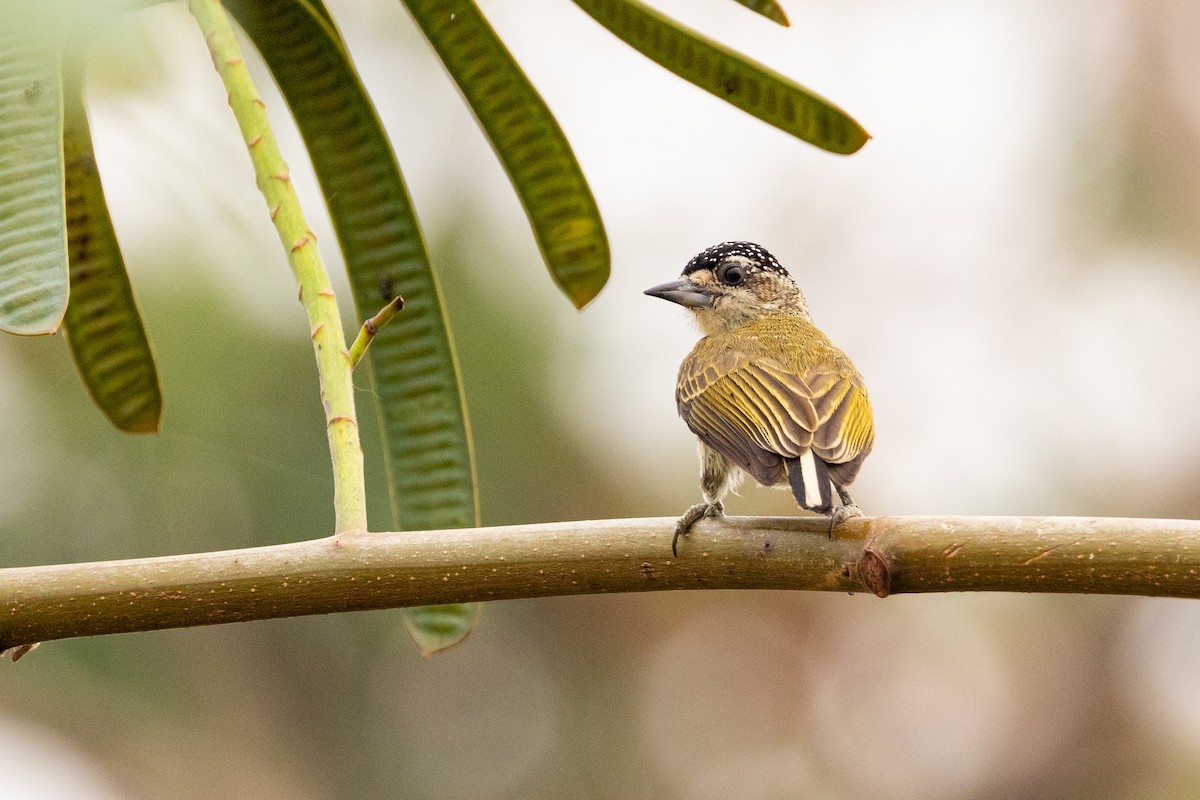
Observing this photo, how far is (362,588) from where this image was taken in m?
1.16

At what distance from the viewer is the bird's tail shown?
1.59 m

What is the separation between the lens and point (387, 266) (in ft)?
5.11

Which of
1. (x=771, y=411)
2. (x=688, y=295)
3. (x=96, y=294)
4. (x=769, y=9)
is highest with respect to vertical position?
(x=769, y=9)

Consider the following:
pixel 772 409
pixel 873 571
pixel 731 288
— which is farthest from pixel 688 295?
pixel 873 571

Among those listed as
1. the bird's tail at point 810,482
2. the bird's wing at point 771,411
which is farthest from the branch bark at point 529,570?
the bird's wing at point 771,411

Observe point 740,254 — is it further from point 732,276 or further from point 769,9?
point 769,9

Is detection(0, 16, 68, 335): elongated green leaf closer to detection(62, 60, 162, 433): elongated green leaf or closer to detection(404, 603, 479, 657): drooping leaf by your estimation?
detection(62, 60, 162, 433): elongated green leaf

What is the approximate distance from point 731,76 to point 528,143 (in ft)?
0.89

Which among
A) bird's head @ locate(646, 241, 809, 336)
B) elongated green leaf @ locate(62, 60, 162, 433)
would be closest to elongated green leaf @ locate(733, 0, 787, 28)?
elongated green leaf @ locate(62, 60, 162, 433)

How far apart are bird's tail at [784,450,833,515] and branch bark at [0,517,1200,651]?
→ 348mm

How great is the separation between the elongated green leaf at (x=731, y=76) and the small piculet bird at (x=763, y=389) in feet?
1.49

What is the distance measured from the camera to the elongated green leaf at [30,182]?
1.08 metres

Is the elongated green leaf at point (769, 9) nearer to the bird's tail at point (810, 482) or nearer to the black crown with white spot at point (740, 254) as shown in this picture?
the bird's tail at point (810, 482)

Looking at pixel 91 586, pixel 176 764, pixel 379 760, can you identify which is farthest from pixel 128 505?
pixel 91 586
